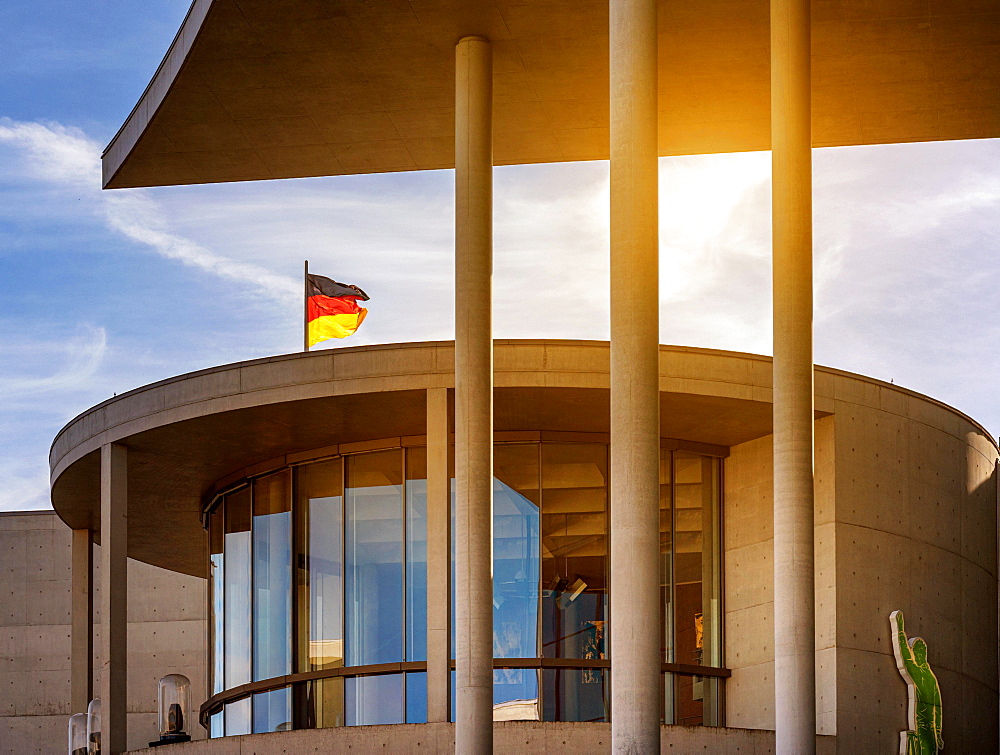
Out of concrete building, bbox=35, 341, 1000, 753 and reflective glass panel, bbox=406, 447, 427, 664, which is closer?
concrete building, bbox=35, 341, 1000, 753

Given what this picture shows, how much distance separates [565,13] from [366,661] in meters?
10.5

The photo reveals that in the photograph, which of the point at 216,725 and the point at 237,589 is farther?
the point at 216,725

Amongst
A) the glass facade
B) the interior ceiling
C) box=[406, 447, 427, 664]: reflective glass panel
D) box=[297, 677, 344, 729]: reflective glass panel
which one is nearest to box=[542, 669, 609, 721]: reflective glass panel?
the glass facade

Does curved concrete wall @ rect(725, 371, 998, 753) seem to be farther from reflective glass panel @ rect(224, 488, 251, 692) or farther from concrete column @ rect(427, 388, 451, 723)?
reflective glass panel @ rect(224, 488, 251, 692)

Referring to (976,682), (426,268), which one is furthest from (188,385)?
(426,268)

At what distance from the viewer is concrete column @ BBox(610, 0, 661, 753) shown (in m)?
15.4

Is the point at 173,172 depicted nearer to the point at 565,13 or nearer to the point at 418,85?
the point at 418,85

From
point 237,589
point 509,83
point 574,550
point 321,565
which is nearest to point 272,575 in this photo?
point 321,565

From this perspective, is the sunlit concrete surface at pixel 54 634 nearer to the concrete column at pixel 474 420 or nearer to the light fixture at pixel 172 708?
the light fixture at pixel 172 708

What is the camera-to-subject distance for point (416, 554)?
24297 mm

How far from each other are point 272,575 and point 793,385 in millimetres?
11502

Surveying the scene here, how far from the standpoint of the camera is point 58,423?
58.4 m

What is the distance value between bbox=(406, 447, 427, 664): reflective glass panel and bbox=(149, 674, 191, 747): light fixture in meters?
4.06

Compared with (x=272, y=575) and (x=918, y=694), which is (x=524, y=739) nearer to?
(x=918, y=694)
